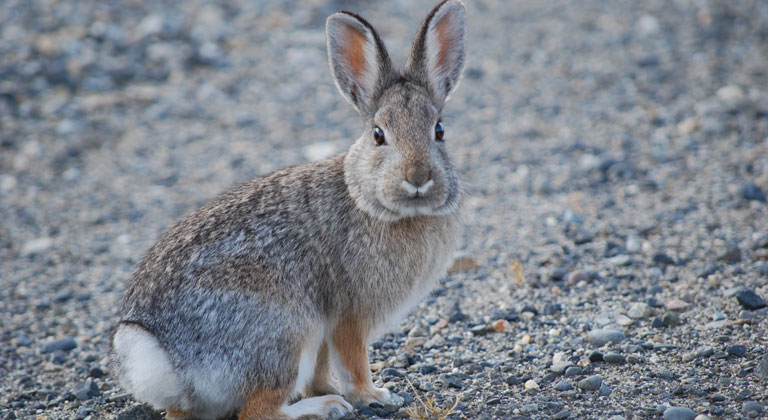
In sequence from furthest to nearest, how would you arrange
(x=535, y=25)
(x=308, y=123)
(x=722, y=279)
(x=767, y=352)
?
1. (x=535, y=25)
2. (x=308, y=123)
3. (x=722, y=279)
4. (x=767, y=352)

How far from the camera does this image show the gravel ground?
5.55 metres

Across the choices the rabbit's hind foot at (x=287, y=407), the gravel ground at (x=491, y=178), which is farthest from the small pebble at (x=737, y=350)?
the rabbit's hind foot at (x=287, y=407)

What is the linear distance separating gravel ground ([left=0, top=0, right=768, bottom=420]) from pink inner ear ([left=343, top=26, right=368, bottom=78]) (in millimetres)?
2157

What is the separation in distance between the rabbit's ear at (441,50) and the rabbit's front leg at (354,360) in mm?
1696

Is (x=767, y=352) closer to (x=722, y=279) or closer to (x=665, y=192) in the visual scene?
(x=722, y=279)

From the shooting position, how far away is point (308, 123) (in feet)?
35.7

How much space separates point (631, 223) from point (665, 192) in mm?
841

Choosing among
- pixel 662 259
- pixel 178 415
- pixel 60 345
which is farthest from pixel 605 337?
pixel 60 345

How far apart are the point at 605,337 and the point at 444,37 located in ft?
7.95

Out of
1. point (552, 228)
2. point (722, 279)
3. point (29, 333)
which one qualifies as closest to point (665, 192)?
point (552, 228)

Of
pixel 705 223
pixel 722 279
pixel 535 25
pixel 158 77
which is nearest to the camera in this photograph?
pixel 722 279

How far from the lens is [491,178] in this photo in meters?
9.16

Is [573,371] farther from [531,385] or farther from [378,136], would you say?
[378,136]

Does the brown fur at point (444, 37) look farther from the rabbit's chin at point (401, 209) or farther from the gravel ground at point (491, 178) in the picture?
the gravel ground at point (491, 178)
